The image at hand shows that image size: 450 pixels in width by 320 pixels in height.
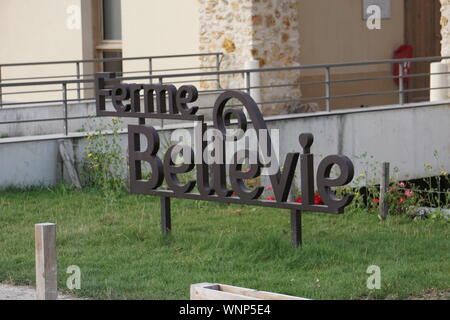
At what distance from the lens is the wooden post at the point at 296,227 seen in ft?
31.2

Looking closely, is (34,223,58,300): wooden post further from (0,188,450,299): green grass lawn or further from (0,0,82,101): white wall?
(0,0,82,101): white wall

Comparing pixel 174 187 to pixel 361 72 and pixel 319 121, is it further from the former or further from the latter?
pixel 361 72

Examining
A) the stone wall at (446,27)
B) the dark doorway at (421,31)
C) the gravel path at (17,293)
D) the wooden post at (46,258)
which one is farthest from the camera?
the dark doorway at (421,31)

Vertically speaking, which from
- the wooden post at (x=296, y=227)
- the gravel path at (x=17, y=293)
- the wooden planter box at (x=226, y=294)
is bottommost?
the gravel path at (x=17, y=293)

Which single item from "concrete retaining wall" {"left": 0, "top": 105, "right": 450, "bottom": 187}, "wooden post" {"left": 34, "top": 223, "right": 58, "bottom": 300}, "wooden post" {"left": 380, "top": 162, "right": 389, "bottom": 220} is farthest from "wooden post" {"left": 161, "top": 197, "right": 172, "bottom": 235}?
"wooden post" {"left": 34, "top": 223, "right": 58, "bottom": 300}

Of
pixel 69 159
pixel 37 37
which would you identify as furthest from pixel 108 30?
pixel 69 159

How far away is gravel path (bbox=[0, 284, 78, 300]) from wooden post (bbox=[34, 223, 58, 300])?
1.77 metres

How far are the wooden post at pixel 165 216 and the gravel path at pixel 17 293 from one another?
2099 millimetres

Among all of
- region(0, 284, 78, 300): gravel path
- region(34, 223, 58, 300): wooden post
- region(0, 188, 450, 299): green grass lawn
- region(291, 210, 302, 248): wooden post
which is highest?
region(34, 223, 58, 300): wooden post

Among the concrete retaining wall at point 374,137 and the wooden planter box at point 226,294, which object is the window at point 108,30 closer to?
the concrete retaining wall at point 374,137

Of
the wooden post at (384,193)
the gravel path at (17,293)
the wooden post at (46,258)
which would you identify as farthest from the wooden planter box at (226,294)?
the wooden post at (384,193)

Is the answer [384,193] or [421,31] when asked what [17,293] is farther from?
[421,31]

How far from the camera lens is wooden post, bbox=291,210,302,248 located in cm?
950
